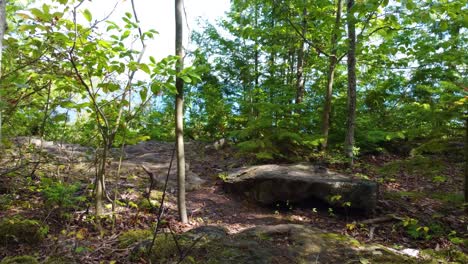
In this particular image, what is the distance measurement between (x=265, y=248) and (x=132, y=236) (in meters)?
1.61

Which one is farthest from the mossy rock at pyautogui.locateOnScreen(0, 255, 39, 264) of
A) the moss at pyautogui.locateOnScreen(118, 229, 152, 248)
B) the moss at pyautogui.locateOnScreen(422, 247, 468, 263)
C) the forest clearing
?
the moss at pyautogui.locateOnScreen(422, 247, 468, 263)

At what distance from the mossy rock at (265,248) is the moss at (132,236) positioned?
27 cm

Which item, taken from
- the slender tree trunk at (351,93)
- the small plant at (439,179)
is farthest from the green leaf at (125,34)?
the small plant at (439,179)

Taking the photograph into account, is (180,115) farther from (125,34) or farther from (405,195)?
(405,195)

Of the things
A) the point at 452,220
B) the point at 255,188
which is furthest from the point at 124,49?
the point at 452,220

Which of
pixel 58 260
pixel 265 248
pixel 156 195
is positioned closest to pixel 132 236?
pixel 58 260

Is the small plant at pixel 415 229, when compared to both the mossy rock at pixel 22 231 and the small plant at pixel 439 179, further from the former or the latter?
the mossy rock at pixel 22 231

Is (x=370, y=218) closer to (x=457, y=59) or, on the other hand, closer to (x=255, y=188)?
(x=255, y=188)

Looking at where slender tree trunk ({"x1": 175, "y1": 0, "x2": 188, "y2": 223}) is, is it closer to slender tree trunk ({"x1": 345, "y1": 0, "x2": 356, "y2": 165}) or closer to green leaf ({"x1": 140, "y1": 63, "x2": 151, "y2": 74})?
green leaf ({"x1": 140, "y1": 63, "x2": 151, "y2": 74})

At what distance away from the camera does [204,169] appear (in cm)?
882

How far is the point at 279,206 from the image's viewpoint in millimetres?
A: 6289

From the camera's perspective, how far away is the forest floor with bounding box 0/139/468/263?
369 centimetres

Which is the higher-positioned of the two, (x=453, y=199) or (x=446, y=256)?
(x=453, y=199)

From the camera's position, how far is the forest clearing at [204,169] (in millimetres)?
3297
